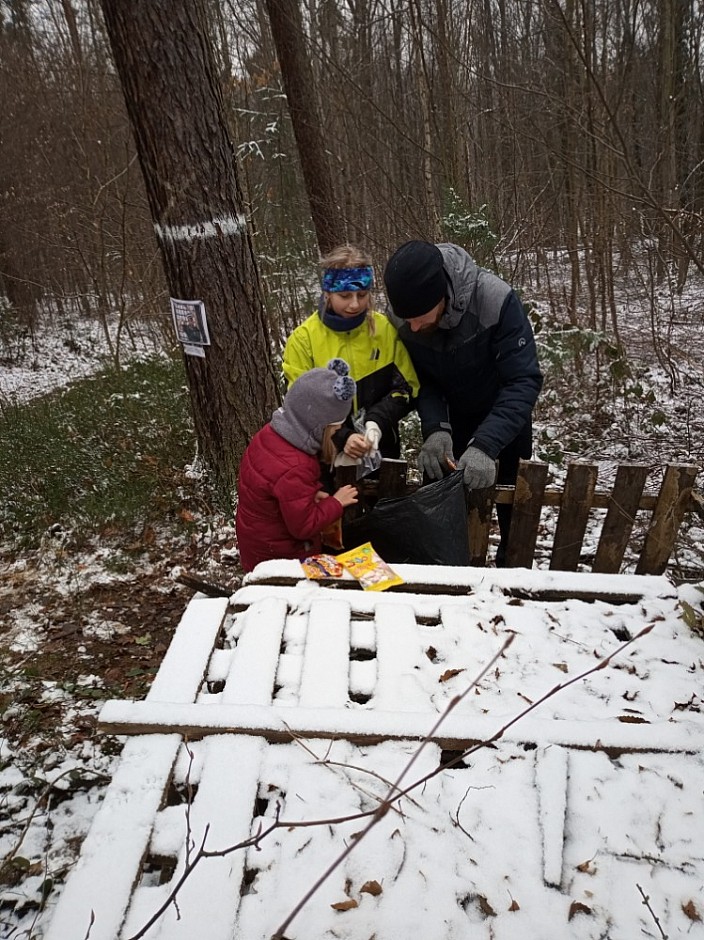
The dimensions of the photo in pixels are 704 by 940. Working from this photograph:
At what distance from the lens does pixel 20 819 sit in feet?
7.49

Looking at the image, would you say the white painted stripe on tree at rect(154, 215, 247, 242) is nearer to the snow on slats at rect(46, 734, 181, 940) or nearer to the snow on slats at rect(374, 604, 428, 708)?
the snow on slats at rect(374, 604, 428, 708)

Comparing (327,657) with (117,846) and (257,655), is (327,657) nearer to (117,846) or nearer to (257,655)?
(257,655)

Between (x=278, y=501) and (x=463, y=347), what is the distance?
120 cm

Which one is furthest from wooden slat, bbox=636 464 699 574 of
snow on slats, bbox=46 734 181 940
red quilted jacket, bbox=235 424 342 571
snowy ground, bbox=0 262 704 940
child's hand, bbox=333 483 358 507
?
snow on slats, bbox=46 734 181 940

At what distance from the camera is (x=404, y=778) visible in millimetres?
1466

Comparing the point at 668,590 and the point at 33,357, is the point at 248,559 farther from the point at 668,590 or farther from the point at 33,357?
the point at 33,357

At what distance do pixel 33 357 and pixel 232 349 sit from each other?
10108 millimetres

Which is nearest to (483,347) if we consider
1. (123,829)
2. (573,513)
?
(573,513)

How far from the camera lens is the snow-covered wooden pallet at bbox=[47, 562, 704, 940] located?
123 cm

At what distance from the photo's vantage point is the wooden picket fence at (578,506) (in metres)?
2.85

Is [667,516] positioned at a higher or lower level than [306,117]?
lower

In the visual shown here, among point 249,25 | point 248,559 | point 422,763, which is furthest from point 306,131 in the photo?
point 422,763

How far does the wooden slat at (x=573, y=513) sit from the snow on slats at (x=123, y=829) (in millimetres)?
2132

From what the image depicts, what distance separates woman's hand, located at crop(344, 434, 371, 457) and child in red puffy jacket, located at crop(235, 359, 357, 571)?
4.2 inches
